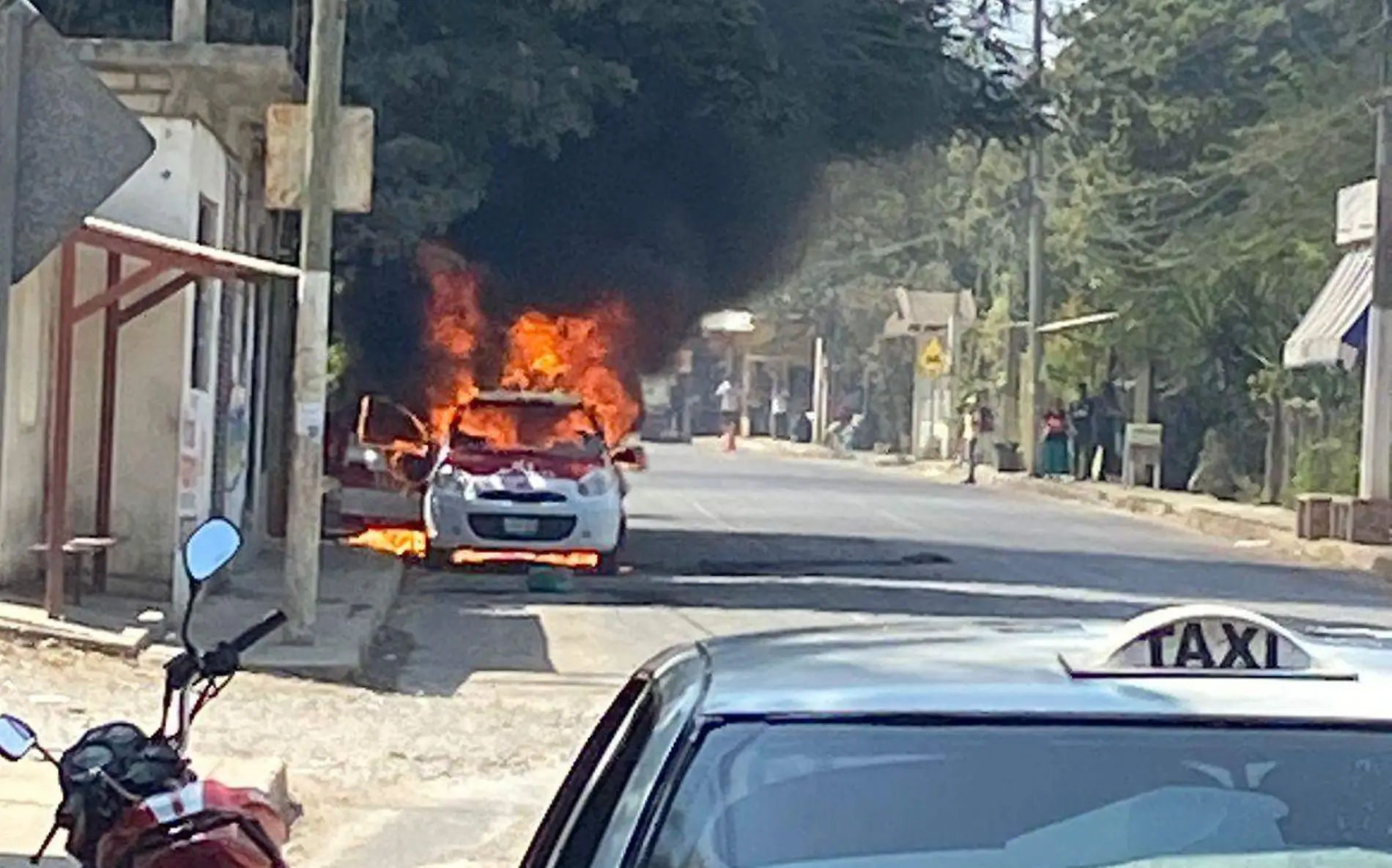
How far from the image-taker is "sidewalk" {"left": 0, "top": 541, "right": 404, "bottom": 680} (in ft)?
48.4

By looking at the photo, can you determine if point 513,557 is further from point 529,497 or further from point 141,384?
point 141,384

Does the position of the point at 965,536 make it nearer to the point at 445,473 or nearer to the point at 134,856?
the point at 445,473

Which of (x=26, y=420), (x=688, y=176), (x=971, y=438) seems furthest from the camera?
(x=971, y=438)

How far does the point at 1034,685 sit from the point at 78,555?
13.6m

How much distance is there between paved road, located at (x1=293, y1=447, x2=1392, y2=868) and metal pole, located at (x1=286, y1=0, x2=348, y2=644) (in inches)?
31.1

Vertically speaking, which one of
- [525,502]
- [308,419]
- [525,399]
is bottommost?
[525,502]

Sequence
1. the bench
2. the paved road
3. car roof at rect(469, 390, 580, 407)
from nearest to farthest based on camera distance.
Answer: the paved road
the bench
car roof at rect(469, 390, 580, 407)

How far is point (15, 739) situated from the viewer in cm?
514

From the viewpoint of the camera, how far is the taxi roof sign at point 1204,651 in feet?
12.0

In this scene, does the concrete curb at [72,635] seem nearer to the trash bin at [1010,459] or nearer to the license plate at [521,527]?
the license plate at [521,527]

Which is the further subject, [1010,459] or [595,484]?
[1010,459]

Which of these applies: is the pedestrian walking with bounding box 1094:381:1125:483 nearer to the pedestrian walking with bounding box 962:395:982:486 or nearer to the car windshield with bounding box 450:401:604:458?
the pedestrian walking with bounding box 962:395:982:486

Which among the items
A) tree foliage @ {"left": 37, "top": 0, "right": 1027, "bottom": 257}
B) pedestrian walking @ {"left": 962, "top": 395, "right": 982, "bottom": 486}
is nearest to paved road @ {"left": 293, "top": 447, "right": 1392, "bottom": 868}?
tree foliage @ {"left": 37, "top": 0, "right": 1027, "bottom": 257}

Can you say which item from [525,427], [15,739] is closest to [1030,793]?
[15,739]
